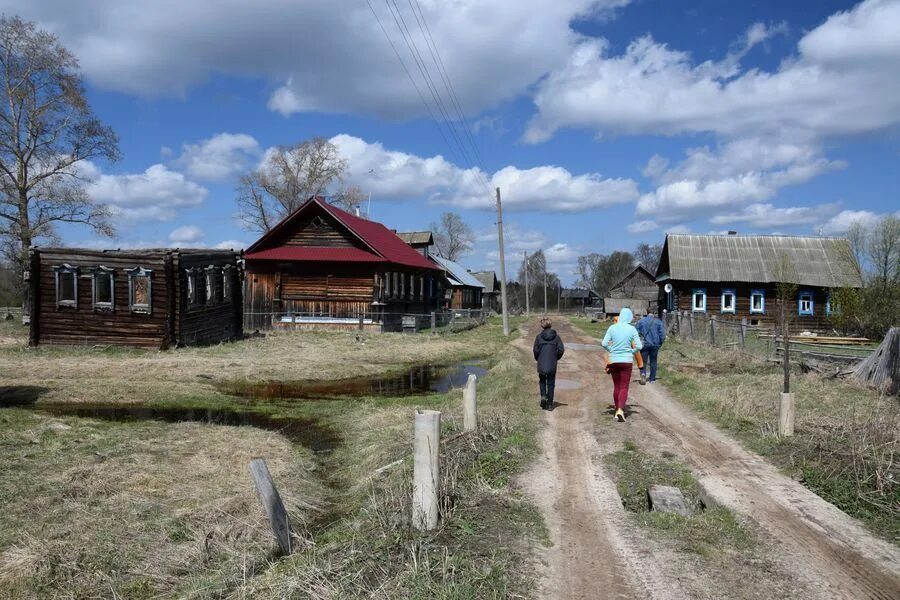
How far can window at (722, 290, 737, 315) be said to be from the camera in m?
38.4

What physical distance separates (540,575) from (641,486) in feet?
9.03

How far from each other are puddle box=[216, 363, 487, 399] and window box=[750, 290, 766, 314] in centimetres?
2516

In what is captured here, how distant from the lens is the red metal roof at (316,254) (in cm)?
2988

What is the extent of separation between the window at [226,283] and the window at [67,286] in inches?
220

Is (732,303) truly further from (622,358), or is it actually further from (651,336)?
(622,358)

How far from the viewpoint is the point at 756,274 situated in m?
37.9

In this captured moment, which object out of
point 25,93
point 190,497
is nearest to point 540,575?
point 190,497

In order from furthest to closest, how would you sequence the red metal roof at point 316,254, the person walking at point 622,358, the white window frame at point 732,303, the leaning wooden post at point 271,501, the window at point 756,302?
the white window frame at point 732,303 → the window at point 756,302 → the red metal roof at point 316,254 → the person walking at point 622,358 → the leaning wooden post at point 271,501

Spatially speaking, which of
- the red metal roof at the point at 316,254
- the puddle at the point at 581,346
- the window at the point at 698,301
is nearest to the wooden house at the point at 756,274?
the window at the point at 698,301

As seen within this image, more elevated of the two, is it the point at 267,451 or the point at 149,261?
the point at 149,261

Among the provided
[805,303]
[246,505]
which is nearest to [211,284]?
[246,505]

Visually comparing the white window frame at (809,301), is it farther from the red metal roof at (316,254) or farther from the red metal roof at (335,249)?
the red metal roof at (316,254)

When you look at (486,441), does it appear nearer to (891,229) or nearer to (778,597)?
(778,597)

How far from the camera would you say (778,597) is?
4.59m
